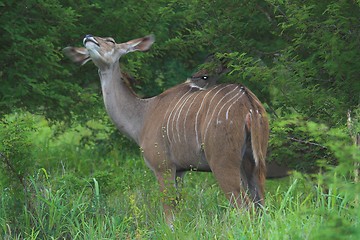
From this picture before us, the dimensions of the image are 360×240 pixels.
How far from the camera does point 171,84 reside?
1012cm

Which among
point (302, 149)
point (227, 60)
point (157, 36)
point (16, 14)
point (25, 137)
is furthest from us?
point (157, 36)

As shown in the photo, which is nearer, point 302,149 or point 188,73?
point 302,149

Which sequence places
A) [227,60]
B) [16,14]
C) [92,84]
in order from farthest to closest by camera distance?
1. [92,84]
2. [16,14]
3. [227,60]

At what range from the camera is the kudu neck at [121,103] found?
7.80 m

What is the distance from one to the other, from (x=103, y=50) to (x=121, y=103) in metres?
0.51

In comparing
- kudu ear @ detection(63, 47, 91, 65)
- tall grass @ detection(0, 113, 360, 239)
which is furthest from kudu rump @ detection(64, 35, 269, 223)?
tall grass @ detection(0, 113, 360, 239)

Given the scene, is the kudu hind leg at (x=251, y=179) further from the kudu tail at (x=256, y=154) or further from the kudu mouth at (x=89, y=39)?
the kudu mouth at (x=89, y=39)

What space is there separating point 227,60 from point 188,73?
7.75ft

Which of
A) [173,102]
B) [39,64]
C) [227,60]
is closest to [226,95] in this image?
[173,102]

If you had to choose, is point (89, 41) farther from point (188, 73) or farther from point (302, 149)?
point (188, 73)

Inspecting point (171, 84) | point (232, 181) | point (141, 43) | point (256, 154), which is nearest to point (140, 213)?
point (232, 181)

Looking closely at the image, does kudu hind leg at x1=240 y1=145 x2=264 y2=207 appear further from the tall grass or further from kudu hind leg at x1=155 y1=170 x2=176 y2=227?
kudu hind leg at x1=155 y1=170 x2=176 y2=227

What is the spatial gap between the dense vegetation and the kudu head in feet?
1.20

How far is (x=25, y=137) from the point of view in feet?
21.1
